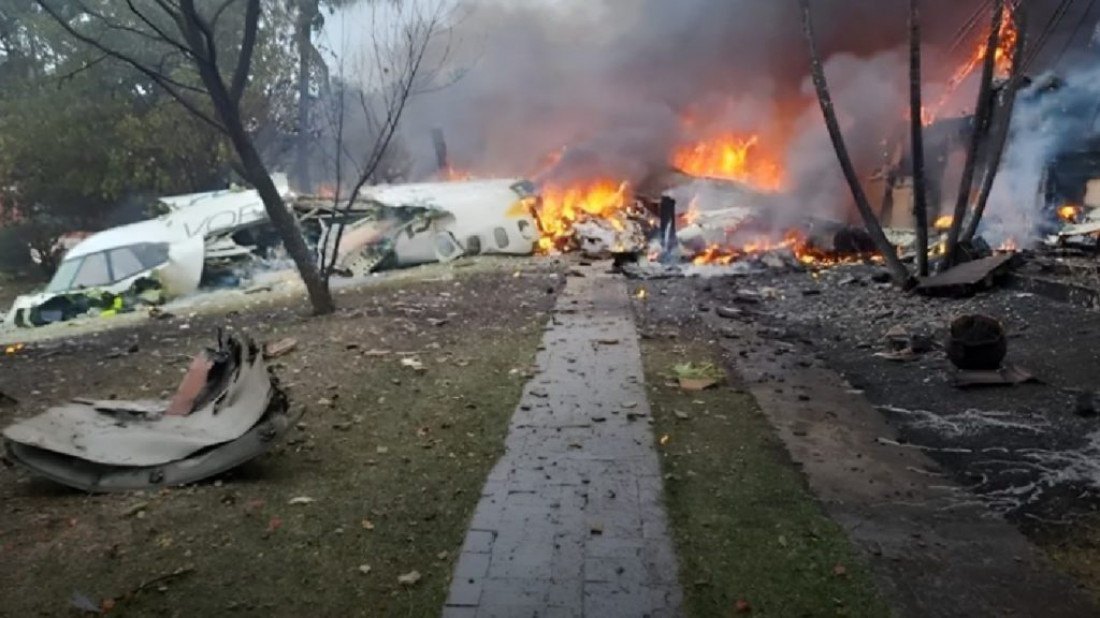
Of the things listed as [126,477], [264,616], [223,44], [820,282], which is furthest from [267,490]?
[223,44]

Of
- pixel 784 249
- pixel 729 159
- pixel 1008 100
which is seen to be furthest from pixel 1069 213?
pixel 729 159

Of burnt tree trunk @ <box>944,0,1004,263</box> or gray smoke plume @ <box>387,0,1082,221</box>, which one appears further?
gray smoke plume @ <box>387,0,1082,221</box>

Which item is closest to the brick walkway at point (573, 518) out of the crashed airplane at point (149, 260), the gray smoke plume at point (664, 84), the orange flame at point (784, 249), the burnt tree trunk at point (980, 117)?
the burnt tree trunk at point (980, 117)

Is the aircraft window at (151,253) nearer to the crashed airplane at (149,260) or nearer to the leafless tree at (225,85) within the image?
the crashed airplane at (149,260)

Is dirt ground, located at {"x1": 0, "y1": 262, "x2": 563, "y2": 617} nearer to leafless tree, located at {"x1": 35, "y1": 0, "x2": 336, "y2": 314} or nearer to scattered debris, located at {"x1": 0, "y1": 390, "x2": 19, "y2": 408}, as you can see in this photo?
scattered debris, located at {"x1": 0, "y1": 390, "x2": 19, "y2": 408}

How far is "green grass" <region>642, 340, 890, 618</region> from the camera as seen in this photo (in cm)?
296

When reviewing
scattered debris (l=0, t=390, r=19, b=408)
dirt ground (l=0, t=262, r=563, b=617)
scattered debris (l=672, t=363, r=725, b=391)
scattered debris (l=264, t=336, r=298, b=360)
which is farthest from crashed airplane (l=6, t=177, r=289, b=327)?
scattered debris (l=672, t=363, r=725, b=391)

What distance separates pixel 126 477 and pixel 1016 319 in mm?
8751

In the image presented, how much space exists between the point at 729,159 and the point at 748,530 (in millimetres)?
22843

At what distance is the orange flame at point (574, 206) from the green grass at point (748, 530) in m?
13.5

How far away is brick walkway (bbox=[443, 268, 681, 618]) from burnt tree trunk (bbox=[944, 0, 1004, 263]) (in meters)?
7.00

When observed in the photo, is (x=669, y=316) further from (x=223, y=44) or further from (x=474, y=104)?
(x=474, y=104)

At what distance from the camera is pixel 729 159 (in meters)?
24.8

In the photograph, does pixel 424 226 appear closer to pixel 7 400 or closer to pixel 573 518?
pixel 7 400
